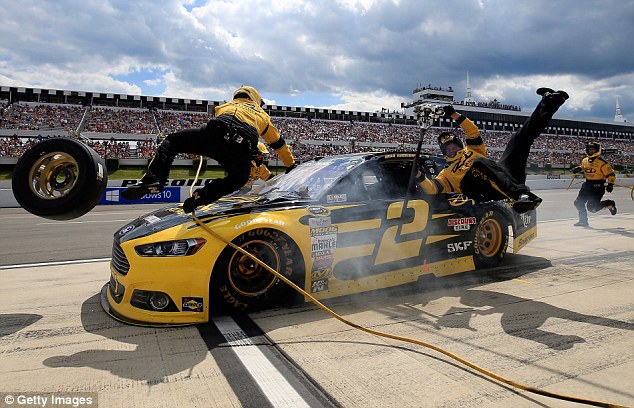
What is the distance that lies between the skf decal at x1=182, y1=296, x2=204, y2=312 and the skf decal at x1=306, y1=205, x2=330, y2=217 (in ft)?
3.95

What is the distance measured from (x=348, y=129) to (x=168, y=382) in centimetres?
4776

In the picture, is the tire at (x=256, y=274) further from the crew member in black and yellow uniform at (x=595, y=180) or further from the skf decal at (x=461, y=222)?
the crew member in black and yellow uniform at (x=595, y=180)

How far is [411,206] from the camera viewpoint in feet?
14.5

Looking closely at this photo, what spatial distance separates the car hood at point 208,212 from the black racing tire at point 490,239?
7.71ft

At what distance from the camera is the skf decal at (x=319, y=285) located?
3782 millimetres

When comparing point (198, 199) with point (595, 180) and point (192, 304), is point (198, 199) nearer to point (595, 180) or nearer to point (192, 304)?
point (192, 304)

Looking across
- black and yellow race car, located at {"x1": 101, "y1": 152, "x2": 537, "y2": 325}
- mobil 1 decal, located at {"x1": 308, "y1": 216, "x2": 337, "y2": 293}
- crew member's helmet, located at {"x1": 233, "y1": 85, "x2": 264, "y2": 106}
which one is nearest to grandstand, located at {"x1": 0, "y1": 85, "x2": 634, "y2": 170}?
black and yellow race car, located at {"x1": 101, "y1": 152, "x2": 537, "y2": 325}

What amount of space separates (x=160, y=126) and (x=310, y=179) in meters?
39.6

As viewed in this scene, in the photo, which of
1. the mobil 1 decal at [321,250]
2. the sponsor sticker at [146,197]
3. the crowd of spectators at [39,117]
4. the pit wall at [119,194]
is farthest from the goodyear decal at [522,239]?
the crowd of spectators at [39,117]

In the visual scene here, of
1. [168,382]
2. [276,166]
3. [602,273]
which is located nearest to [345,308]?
[168,382]

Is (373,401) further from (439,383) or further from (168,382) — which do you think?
(168,382)

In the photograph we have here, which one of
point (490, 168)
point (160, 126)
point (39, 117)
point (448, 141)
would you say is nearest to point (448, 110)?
point (448, 141)

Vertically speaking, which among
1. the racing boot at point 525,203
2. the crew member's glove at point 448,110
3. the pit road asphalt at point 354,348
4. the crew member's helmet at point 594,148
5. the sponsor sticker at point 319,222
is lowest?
the pit road asphalt at point 354,348

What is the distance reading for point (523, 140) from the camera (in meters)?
5.23
